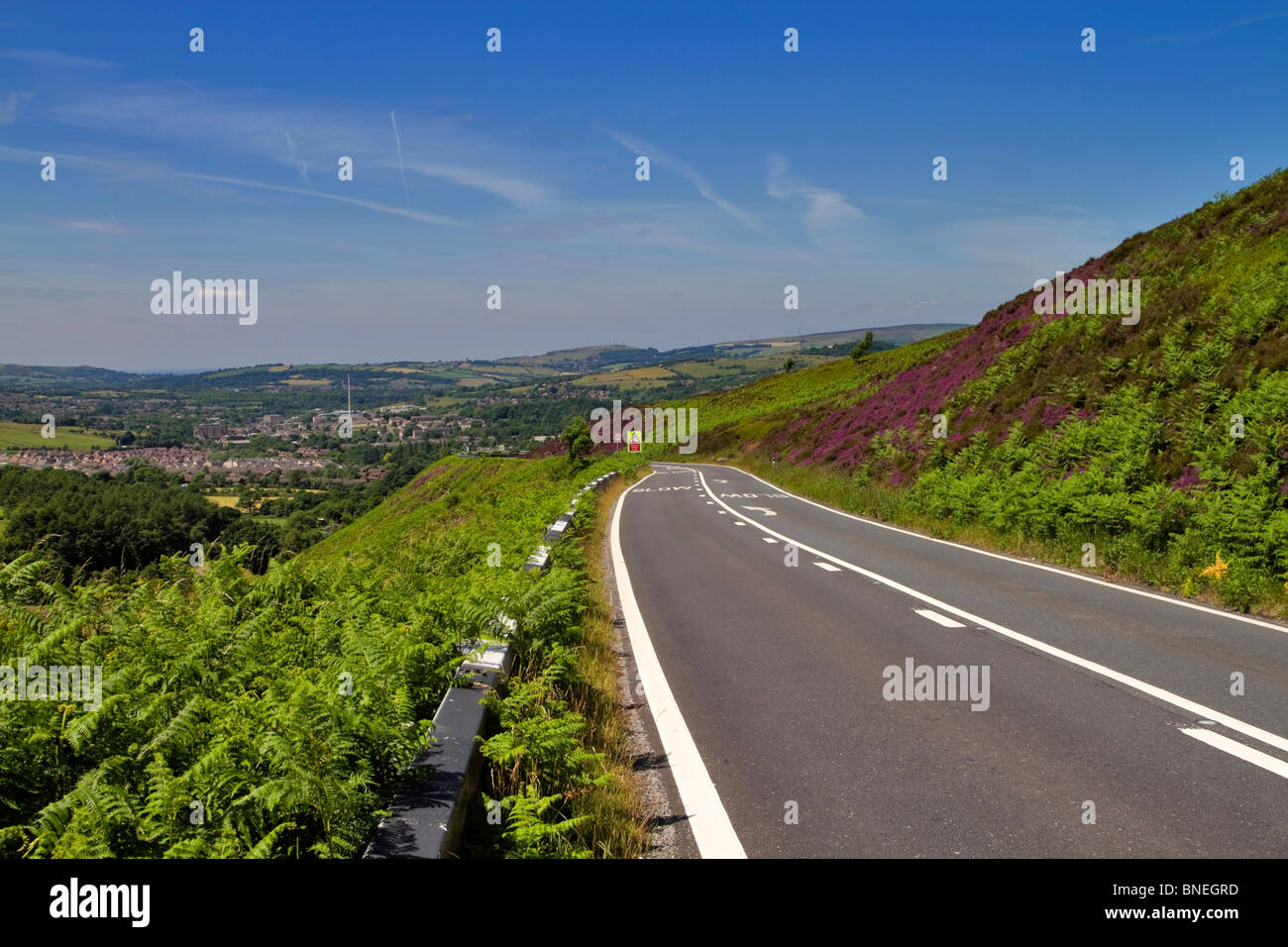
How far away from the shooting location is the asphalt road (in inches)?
151

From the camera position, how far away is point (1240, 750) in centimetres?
466

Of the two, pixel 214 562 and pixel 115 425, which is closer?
pixel 214 562

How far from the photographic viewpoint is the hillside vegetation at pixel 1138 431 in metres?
10.7

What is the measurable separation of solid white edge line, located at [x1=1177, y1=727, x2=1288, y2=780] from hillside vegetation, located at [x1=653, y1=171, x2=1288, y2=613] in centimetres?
503

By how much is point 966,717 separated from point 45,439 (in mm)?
110591

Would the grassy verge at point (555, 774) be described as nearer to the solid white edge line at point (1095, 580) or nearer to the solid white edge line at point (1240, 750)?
the solid white edge line at point (1240, 750)

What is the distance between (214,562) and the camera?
27.0 feet

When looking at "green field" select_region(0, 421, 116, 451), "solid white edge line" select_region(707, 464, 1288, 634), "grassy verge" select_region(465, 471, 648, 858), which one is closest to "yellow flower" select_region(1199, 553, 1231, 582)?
"solid white edge line" select_region(707, 464, 1288, 634)

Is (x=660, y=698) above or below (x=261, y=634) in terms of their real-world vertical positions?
below

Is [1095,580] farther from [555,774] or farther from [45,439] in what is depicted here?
[45,439]
